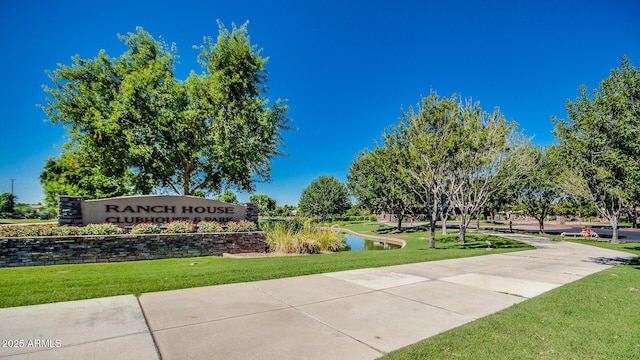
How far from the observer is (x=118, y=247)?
422 inches

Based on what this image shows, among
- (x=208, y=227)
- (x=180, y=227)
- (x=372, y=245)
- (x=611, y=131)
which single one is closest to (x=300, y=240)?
(x=208, y=227)

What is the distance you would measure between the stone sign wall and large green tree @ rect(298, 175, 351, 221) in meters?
41.8

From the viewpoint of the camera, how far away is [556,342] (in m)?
3.95

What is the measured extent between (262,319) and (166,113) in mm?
16311

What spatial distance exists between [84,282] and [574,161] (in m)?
17.2

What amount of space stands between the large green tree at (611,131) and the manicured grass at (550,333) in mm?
5054

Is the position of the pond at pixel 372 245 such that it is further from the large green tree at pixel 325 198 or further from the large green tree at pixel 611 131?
the large green tree at pixel 325 198

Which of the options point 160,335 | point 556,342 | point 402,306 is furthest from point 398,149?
point 160,335

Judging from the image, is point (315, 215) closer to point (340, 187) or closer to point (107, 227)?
point (340, 187)

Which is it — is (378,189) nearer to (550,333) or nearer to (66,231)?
(66,231)

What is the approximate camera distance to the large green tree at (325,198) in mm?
57438

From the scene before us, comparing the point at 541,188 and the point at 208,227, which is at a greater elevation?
the point at 541,188

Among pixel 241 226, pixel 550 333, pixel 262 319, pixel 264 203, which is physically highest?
pixel 264 203

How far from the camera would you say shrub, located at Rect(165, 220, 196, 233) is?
491 inches
